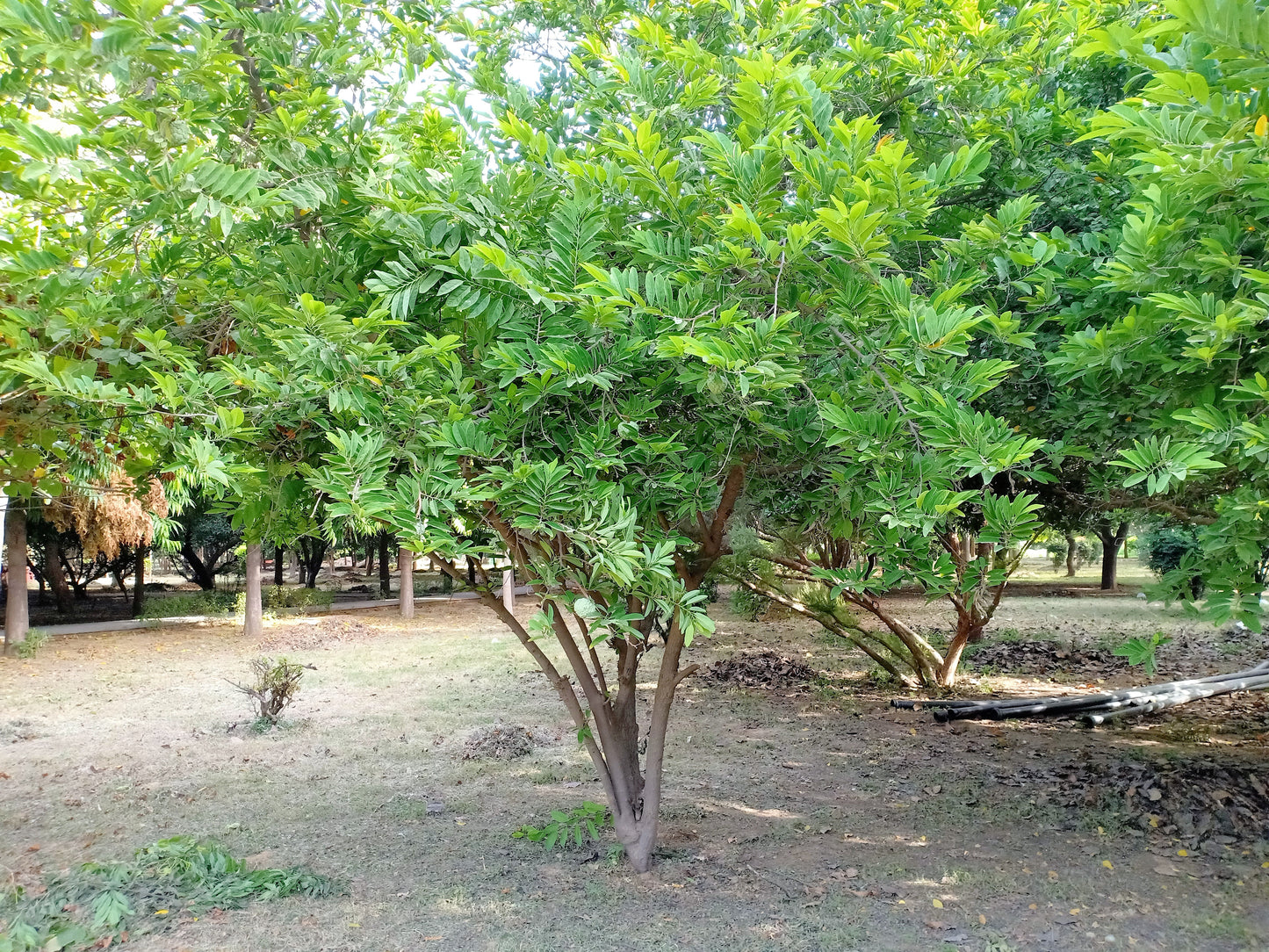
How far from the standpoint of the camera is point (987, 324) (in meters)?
3.41

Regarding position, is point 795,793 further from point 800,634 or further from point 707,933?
point 800,634

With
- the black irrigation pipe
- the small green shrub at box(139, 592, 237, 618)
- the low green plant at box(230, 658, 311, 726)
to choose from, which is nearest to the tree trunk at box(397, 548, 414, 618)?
the small green shrub at box(139, 592, 237, 618)

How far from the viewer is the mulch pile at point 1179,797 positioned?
507 centimetres

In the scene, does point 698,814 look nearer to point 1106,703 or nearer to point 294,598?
point 1106,703

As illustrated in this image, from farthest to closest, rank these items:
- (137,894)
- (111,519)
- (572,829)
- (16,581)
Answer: (16,581), (111,519), (572,829), (137,894)

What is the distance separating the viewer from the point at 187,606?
61.6 ft

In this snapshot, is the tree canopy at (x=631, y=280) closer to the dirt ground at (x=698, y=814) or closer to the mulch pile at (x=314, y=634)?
the dirt ground at (x=698, y=814)

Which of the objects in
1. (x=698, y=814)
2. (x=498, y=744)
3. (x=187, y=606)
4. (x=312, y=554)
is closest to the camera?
(x=698, y=814)

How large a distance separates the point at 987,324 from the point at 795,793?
4069mm

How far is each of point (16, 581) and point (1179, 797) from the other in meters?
14.5

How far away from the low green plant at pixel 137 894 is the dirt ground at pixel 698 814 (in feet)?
0.45

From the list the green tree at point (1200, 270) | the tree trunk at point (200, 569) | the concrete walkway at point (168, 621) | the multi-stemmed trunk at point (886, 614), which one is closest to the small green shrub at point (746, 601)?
the multi-stemmed trunk at point (886, 614)

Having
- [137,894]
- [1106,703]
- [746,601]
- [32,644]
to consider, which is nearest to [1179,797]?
[1106,703]

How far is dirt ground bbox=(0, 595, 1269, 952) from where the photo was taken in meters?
3.93
